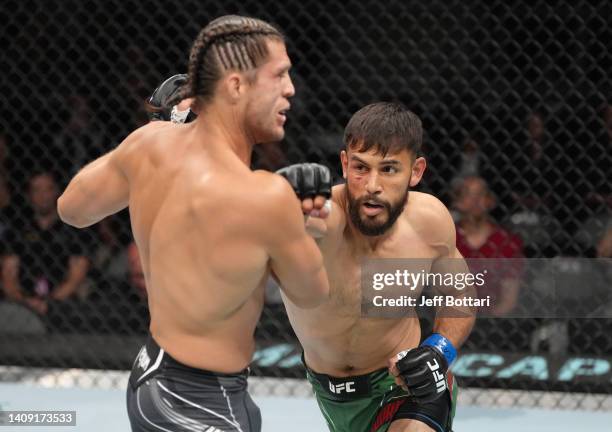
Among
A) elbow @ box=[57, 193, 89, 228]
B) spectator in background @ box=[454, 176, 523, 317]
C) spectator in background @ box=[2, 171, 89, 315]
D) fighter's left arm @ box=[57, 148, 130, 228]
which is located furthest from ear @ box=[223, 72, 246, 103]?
spectator in background @ box=[2, 171, 89, 315]

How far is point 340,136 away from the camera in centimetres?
393

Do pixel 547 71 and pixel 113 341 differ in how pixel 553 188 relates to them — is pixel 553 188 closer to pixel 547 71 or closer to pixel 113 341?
pixel 547 71

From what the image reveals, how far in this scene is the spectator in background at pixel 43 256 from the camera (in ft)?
12.6

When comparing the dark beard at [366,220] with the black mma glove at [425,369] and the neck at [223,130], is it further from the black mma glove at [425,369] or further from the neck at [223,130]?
the neck at [223,130]

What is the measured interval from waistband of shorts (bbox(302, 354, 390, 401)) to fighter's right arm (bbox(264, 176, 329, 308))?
2.14 ft

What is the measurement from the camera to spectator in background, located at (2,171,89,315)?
12.6 feet

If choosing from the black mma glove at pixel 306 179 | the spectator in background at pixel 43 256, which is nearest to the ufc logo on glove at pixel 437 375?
the black mma glove at pixel 306 179

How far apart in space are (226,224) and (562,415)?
2.24 m

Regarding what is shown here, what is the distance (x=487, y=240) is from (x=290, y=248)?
6.86 feet

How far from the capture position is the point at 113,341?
3.74 meters

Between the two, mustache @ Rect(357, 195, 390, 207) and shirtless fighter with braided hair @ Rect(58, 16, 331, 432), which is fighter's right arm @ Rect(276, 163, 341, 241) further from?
mustache @ Rect(357, 195, 390, 207)

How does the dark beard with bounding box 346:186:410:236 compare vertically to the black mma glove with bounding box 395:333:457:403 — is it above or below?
above

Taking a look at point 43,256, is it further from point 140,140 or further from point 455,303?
point 140,140

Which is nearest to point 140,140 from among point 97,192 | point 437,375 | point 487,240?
point 97,192
